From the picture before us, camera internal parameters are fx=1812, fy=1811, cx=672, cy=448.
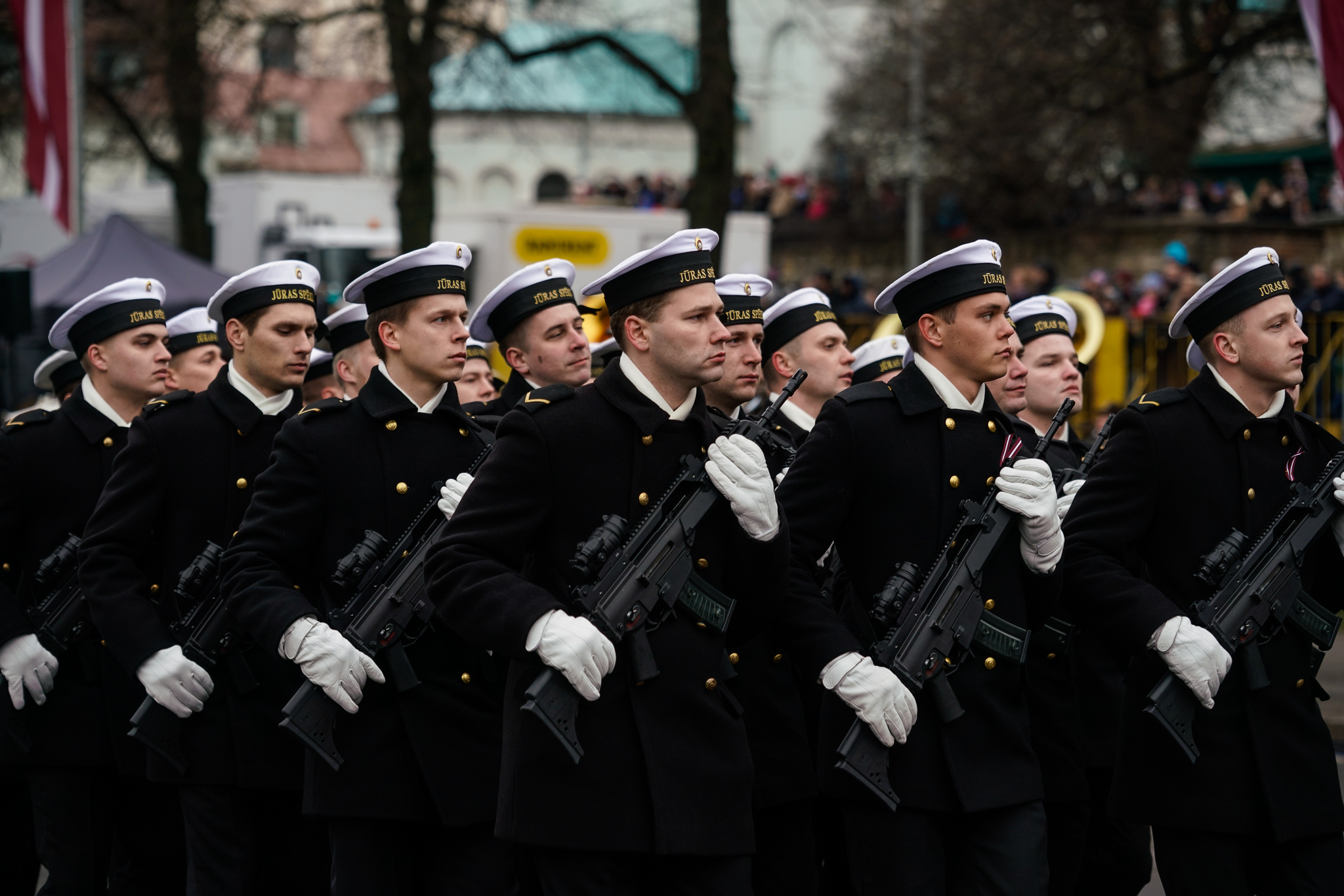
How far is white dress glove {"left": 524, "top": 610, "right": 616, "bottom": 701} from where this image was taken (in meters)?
4.11

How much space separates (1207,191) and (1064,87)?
254 inches

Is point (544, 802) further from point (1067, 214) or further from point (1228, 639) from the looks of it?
point (1067, 214)

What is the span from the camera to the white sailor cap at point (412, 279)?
5.47 meters

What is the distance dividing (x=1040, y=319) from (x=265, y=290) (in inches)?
126

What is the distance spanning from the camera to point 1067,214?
30422 mm

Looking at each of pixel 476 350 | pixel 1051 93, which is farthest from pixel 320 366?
pixel 1051 93

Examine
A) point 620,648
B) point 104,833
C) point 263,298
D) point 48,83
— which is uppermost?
point 48,83

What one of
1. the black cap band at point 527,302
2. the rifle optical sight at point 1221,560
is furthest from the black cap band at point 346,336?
the rifle optical sight at point 1221,560

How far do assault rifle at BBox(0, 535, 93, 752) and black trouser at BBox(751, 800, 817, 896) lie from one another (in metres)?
2.47

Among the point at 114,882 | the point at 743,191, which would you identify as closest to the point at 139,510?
the point at 114,882

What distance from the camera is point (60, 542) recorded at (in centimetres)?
648

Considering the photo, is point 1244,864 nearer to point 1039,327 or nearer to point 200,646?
point 1039,327

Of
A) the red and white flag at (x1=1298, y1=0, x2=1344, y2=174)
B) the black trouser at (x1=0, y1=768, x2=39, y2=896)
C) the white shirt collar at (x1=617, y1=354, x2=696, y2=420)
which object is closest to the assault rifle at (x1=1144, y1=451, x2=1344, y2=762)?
the white shirt collar at (x1=617, y1=354, x2=696, y2=420)

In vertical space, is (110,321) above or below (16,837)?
above
